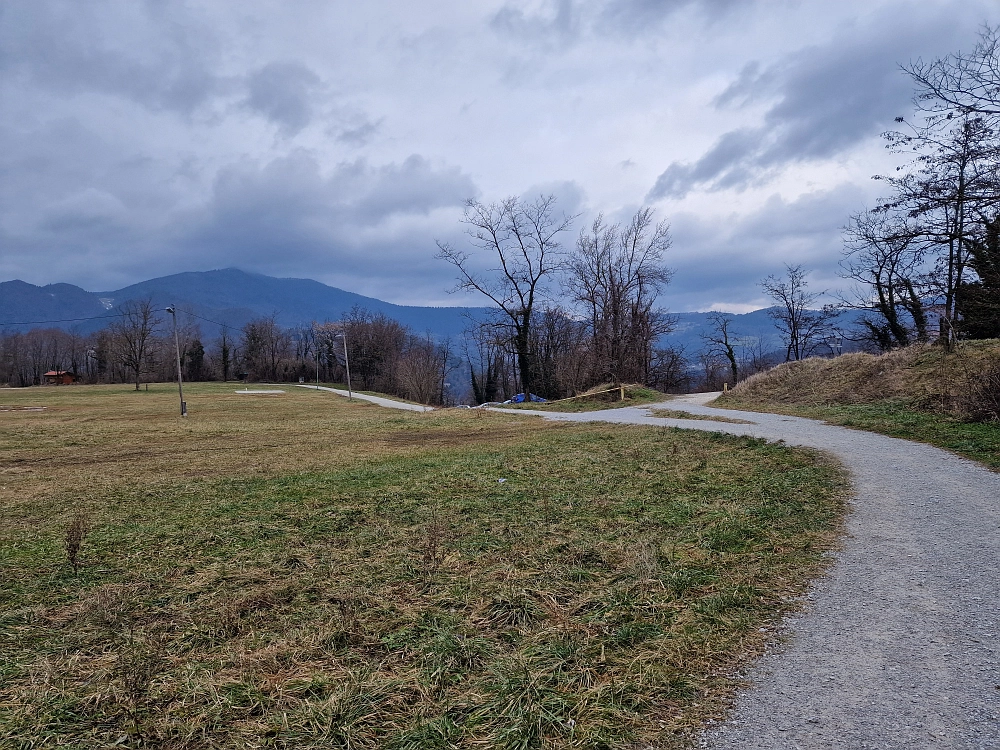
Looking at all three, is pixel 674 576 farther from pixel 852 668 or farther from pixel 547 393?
pixel 547 393

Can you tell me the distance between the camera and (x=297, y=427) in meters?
20.3

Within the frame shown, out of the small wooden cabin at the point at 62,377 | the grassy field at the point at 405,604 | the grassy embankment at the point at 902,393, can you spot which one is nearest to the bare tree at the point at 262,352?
the small wooden cabin at the point at 62,377

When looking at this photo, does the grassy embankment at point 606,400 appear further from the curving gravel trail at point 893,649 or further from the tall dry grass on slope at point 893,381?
the curving gravel trail at point 893,649

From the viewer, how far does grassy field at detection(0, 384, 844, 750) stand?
2.42 meters

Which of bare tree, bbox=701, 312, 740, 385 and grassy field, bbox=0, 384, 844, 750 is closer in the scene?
grassy field, bbox=0, 384, 844, 750

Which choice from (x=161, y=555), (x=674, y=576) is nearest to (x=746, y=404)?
(x=674, y=576)

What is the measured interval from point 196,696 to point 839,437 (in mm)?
11094

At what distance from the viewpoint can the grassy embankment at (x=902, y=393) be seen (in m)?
9.68

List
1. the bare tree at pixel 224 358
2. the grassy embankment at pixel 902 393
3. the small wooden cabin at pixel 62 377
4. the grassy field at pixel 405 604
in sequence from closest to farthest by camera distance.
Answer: the grassy field at pixel 405 604
the grassy embankment at pixel 902 393
the small wooden cabin at pixel 62 377
the bare tree at pixel 224 358

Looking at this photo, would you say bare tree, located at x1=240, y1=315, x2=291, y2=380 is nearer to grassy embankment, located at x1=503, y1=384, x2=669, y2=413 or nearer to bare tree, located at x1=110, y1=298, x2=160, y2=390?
bare tree, located at x1=110, y1=298, x2=160, y2=390

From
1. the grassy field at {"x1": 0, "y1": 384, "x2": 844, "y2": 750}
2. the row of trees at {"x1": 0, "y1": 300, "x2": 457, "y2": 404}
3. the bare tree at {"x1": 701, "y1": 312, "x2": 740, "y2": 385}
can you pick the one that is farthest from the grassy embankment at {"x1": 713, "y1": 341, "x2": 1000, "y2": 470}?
the row of trees at {"x1": 0, "y1": 300, "x2": 457, "y2": 404}

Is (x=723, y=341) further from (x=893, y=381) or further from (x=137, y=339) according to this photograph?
(x=137, y=339)

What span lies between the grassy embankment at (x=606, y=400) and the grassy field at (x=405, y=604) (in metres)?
15.7

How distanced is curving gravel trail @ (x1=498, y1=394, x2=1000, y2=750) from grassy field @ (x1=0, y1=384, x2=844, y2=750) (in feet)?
0.61
